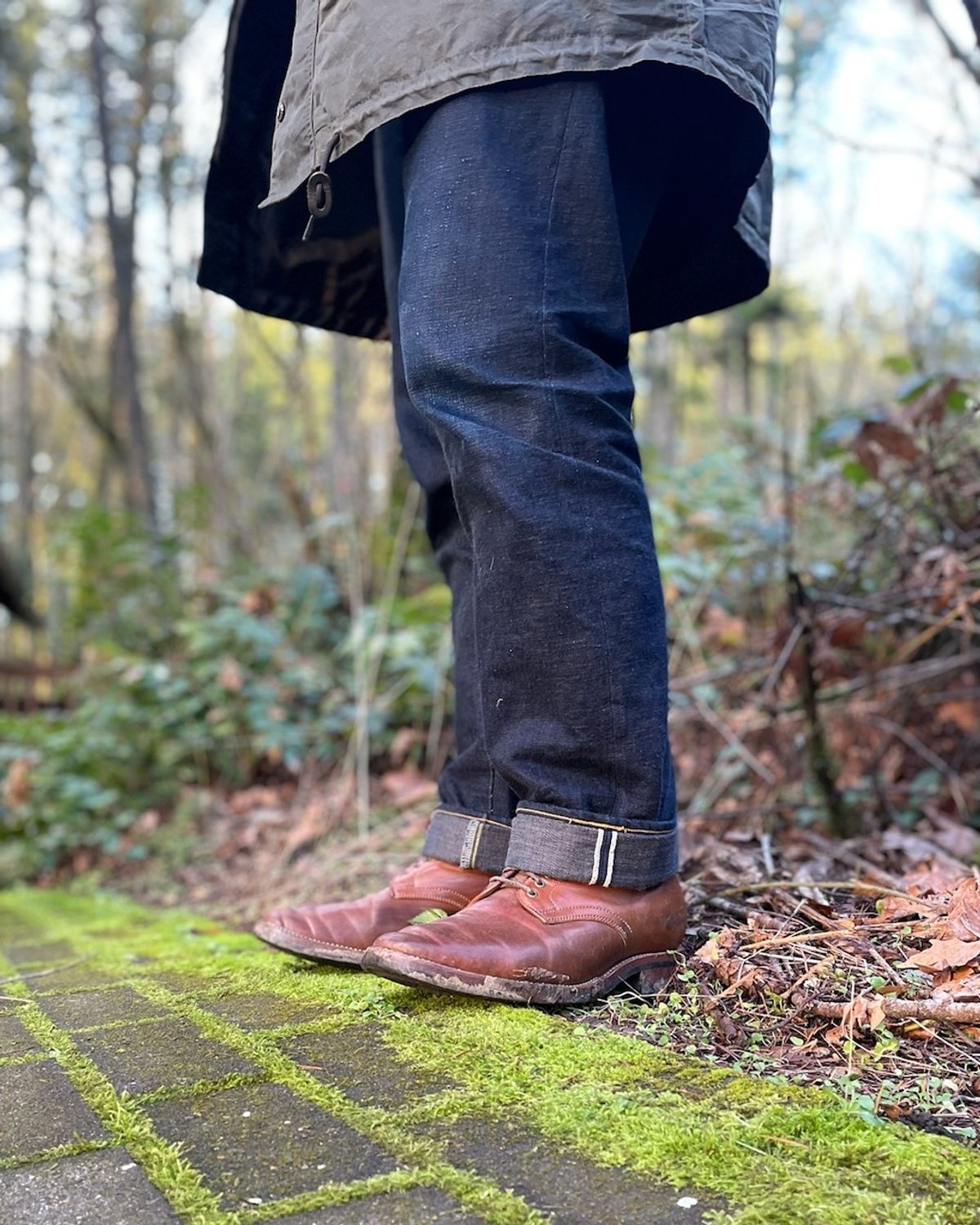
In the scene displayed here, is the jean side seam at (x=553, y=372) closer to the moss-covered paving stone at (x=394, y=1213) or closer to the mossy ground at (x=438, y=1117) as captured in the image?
the mossy ground at (x=438, y=1117)

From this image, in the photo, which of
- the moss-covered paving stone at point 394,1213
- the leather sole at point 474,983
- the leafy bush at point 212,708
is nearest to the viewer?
the moss-covered paving stone at point 394,1213

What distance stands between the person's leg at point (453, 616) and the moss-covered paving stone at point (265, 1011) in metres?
0.33

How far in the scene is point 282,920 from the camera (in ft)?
4.62

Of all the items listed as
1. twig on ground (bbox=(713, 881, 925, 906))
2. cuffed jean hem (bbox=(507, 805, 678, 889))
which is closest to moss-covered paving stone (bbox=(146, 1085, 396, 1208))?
cuffed jean hem (bbox=(507, 805, 678, 889))

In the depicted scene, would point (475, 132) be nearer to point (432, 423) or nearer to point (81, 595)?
point (432, 423)

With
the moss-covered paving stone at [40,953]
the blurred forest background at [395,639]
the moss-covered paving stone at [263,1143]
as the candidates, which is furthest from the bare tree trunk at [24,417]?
the moss-covered paving stone at [263,1143]

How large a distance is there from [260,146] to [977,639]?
1940 millimetres

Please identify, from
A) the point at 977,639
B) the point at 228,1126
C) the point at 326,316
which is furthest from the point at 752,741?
the point at 228,1126

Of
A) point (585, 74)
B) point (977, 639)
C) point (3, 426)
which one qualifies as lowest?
point (977, 639)

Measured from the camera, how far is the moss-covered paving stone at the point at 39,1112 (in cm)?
86

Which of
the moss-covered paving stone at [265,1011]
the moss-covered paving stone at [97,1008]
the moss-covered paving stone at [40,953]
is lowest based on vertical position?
the moss-covered paving stone at [40,953]

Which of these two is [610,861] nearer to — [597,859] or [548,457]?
[597,859]

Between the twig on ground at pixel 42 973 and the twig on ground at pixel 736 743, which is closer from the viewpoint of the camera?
the twig on ground at pixel 42 973

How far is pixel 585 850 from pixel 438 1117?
0.42 metres
